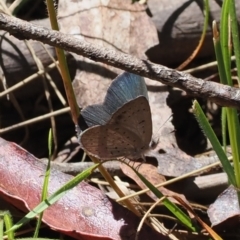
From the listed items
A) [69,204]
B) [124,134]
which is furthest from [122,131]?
[69,204]

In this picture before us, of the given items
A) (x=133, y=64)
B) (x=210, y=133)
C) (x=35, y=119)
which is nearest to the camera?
(x=133, y=64)

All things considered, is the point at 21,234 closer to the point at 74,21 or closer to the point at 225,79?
the point at 225,79

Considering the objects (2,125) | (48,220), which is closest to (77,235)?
(48,220)

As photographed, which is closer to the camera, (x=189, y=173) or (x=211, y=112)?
(x=189, y=173)

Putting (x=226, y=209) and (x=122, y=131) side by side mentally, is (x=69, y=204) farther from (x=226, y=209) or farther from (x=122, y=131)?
(x=226, y=209)

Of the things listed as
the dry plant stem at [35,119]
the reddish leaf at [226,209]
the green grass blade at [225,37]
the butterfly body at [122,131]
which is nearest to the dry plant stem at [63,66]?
the butterfly body at [122,131]

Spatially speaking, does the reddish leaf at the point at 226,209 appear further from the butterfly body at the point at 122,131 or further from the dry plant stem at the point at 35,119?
the dry plant stem at the point at 35,119
